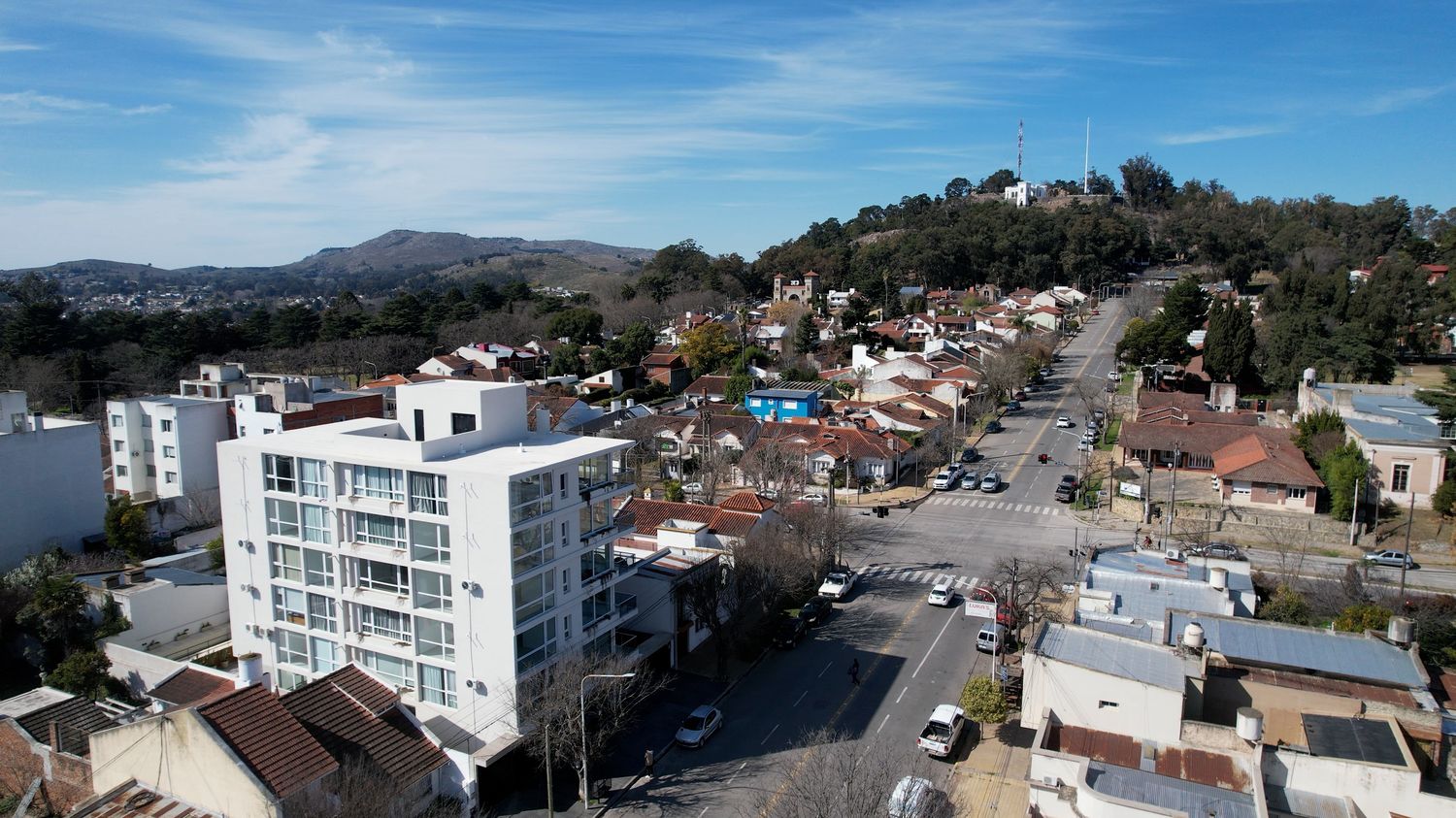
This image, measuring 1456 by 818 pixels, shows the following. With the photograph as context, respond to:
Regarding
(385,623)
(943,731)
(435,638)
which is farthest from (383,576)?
(943,731)

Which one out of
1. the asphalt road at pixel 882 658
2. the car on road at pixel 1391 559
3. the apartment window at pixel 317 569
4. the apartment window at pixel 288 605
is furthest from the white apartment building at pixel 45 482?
the car on road at pixel 1391 559

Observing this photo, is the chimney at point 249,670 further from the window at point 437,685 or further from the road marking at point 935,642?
the road marking at point 935,642

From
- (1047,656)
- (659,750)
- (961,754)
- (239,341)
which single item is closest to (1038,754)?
(1047,656)

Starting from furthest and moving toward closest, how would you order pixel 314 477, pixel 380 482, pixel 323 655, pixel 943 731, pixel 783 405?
pixel 783 405
pixel 323 655
pixel 314 477
pixel 943 731
pixel 380 482

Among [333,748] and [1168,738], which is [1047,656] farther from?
[333,748]

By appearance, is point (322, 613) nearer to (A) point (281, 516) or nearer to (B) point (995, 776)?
(A) point (281, 516)

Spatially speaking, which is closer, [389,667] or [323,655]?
[389,667]
